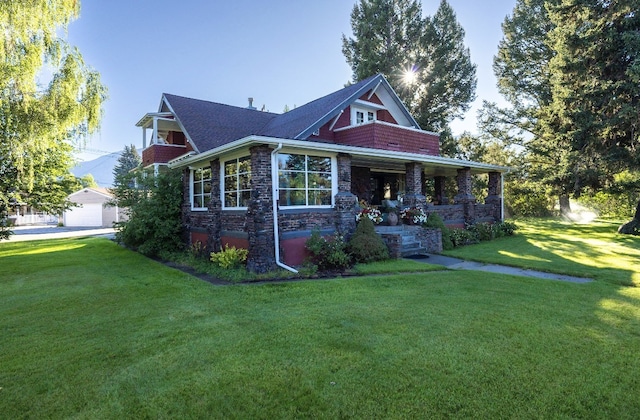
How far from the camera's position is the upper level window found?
14.9m

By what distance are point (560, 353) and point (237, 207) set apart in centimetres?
817

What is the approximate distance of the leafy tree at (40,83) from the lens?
23.8ft

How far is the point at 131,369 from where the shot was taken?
11.8ft

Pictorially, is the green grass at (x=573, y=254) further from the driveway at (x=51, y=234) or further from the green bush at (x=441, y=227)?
the driveway at (x=51, y=234)

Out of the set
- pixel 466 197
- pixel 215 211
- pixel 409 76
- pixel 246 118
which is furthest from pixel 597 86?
pixel 215 211

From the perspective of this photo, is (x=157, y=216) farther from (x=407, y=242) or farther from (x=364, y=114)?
(x=364, y=114)

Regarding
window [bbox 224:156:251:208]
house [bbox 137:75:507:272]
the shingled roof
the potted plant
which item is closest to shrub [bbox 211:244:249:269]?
house [bbox 137:75:507:272]

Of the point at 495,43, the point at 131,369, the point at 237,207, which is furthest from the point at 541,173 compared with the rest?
the point at 131,369

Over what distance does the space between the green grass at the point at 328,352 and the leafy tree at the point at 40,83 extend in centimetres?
368

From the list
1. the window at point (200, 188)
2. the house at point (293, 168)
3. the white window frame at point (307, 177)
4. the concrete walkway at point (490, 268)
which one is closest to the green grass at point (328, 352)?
the concrete walkway at point (490, 268)

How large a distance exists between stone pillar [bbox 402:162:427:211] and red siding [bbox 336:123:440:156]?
52.2 inches

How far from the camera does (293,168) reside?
9.64 meters

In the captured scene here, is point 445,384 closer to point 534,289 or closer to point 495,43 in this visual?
point 534,289

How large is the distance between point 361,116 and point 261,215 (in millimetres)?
8741
